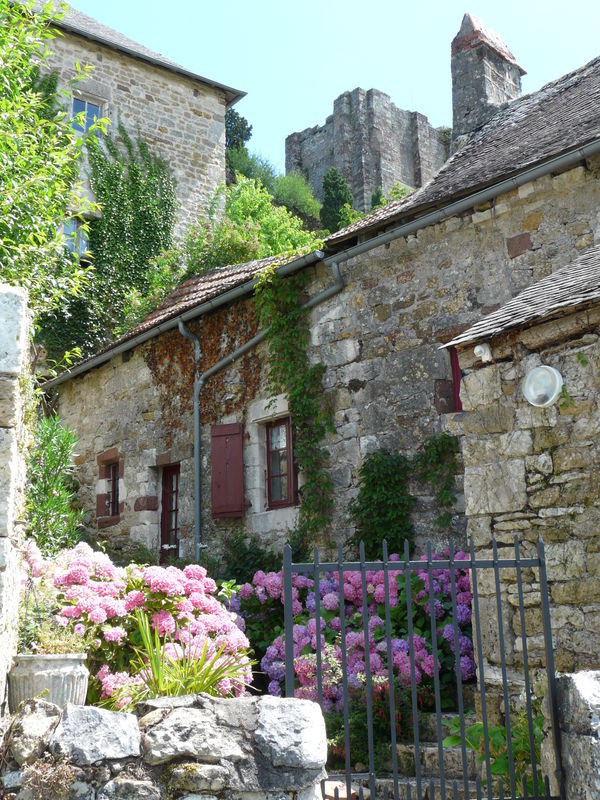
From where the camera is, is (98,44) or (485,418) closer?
(485,418)

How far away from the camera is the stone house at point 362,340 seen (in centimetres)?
767

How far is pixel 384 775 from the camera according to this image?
5.38 m

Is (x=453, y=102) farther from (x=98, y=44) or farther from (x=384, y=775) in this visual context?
(x=384, y=775)

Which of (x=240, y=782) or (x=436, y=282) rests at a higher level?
(x=436, y=282)

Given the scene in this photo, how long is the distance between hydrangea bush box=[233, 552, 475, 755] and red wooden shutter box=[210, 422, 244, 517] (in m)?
1.55

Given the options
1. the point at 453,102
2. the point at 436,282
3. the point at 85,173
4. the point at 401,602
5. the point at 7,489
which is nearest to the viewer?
the point at 7,489

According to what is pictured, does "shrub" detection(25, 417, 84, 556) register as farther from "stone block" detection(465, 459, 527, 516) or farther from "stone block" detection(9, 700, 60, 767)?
"stone block" detection(9, 700, 60, 767)

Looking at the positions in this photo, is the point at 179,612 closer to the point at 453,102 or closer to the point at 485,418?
the point at 485,418

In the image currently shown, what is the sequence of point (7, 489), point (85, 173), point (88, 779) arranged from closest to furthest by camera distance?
point (88, 779) < point (7, 489) < point (85, 173)

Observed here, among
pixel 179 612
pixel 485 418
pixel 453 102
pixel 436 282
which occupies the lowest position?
pixel 179 612

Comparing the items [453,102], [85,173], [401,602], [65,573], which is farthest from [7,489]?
[85,173]

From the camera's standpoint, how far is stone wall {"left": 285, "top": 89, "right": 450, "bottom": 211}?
104 feet

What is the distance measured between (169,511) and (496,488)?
6304 millimetres

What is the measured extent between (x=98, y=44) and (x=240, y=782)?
51.6 feet
